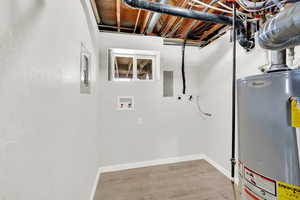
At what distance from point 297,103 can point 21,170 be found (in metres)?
1.26

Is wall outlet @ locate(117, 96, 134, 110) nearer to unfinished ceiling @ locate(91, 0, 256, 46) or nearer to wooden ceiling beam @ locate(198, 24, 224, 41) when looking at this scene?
unfinished ceiling @ locate(91, 0, 256, 46)

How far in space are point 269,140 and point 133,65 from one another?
243 centimetres

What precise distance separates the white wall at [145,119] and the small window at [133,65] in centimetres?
14

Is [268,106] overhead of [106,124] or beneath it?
overhead

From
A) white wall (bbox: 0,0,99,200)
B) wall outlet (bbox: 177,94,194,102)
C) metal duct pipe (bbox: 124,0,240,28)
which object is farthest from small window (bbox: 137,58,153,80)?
white wall (bbox: 0,0,99,200)

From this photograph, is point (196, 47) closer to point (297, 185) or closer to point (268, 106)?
point (268, 106)

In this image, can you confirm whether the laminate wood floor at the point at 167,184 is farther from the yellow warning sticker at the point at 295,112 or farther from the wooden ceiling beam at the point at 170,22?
the wooden ceiling beam at the point at 170,22

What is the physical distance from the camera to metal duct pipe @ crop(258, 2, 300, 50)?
75 centimetres

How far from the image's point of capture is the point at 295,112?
0.61m

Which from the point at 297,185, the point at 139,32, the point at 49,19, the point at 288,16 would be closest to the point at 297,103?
the point at 297,185

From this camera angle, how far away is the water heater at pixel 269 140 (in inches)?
24.3

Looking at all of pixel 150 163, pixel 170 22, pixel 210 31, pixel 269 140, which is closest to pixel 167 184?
pixel 150 163

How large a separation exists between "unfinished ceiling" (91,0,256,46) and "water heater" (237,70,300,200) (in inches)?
68.6

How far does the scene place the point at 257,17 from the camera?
1.77 meters
